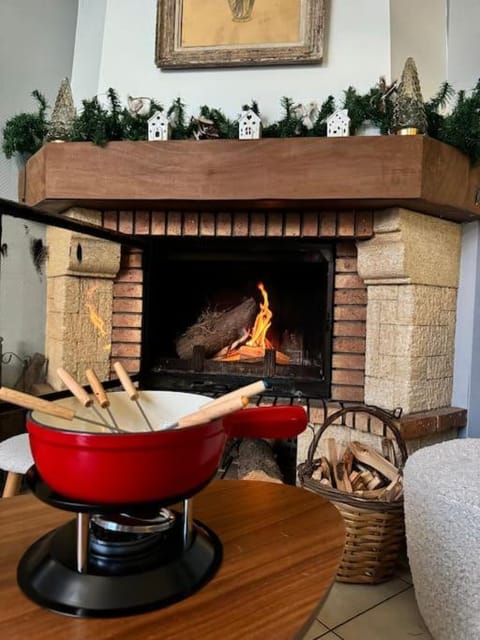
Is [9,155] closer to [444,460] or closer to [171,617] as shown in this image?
[444,460]

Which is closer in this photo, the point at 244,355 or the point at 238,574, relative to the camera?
the point at 238,574

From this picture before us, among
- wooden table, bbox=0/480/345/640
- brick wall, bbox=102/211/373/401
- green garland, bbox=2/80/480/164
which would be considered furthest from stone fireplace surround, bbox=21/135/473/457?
wooden table, bbox=0/480/345/640

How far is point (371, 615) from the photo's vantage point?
1.34 metres

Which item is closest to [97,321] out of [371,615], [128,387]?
[371,615]

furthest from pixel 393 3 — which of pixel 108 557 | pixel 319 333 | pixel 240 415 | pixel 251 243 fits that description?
pixel 108 557

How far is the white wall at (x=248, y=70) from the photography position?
181cm

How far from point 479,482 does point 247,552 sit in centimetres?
73

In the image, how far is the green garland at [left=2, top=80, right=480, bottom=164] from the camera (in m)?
1.73

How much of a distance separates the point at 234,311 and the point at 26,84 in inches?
53.1

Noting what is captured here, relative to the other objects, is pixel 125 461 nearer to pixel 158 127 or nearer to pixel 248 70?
pixel 158 127

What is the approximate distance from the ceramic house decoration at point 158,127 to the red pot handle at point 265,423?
1467mm

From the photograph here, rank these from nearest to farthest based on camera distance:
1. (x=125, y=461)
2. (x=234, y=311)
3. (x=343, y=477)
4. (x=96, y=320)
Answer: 1. (x=125, y=461)
2. (x=343, y=477)
3. (x=96, y=320)
4. (x=234, y=311)

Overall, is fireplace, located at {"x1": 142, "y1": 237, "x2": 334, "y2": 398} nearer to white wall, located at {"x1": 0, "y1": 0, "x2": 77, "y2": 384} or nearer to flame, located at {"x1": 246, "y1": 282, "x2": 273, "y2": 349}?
flame, located at {"x1": 246, "y1": 282, "x2": 273, "y2": 349}

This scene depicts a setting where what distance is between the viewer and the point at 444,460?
1195 mm
